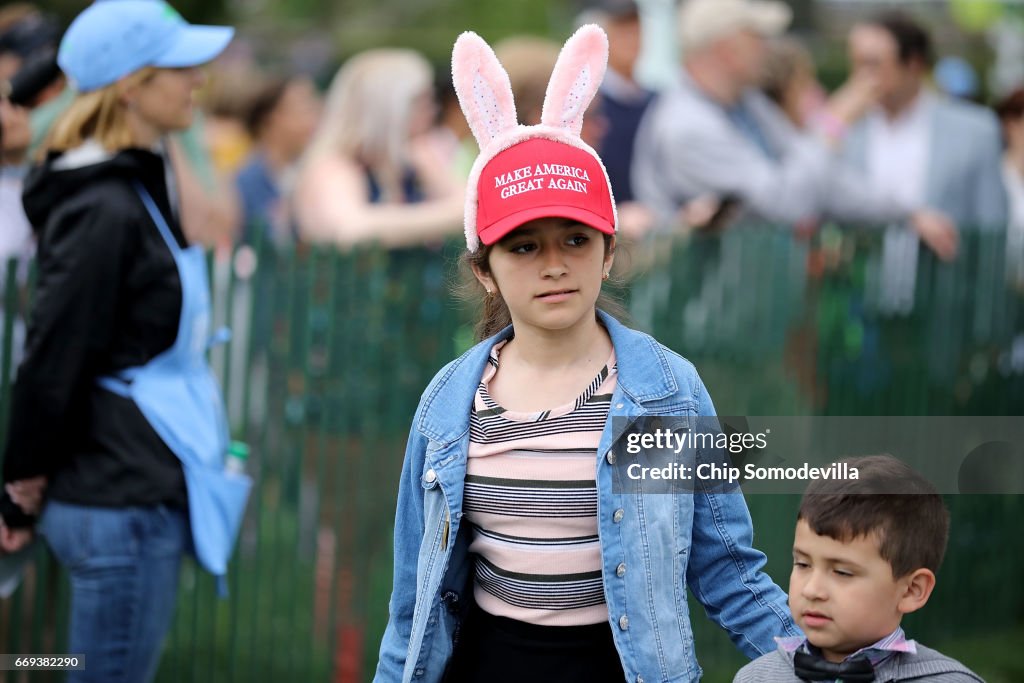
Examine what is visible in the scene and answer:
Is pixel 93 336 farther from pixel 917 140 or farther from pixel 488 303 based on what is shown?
pixel 917 140

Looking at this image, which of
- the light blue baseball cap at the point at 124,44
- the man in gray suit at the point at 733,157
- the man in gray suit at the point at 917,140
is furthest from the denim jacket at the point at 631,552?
the man in gray suit at the point at 917,140

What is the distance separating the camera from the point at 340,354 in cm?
525

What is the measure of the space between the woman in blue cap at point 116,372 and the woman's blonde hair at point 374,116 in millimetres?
2580

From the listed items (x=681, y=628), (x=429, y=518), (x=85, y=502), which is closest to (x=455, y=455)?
(x=429, y=518)

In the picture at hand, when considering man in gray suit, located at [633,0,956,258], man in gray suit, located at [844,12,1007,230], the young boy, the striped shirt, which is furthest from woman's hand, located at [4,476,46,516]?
man in gray suit, located at [844,12,1007,230]

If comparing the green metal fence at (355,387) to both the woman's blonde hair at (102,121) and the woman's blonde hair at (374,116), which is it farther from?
the woman's blonde hair at (374,116)

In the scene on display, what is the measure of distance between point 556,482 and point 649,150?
4.28m

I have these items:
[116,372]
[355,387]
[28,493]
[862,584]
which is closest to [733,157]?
[355,387]

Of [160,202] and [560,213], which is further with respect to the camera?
[160,202]

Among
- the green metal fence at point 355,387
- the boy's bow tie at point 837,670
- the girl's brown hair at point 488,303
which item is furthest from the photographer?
the green metal fence at point 355,387

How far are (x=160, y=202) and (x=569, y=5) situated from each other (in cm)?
2244

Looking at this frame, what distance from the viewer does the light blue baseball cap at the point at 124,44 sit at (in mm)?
3916

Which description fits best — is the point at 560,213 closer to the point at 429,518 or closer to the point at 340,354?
the point at 429,518

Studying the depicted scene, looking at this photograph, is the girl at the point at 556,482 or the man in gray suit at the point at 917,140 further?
the man in gray suit at the point at 917,140
